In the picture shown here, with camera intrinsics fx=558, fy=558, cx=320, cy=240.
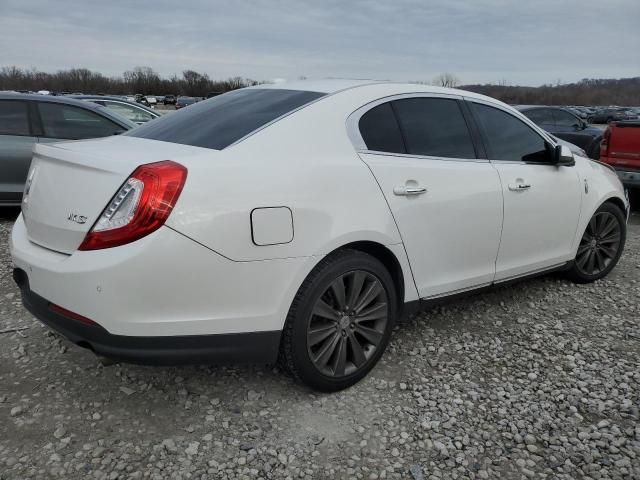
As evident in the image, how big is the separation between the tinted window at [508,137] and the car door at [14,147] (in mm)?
5046

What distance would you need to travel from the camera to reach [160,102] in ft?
183

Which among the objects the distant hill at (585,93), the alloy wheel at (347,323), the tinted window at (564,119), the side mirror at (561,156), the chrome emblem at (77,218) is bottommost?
the distant hill at (585,93)

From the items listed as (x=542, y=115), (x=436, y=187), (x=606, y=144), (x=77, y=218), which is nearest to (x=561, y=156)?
(x=436, y=187)

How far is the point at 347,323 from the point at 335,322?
8 centimetres

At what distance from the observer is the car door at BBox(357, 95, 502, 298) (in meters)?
2.98

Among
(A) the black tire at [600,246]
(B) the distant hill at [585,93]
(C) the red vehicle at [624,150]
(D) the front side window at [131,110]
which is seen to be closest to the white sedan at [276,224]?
(A) the black tire at [600,246]

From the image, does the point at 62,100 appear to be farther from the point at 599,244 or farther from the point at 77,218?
the point at 599,244

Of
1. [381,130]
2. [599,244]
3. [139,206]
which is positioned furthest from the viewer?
[599,244]

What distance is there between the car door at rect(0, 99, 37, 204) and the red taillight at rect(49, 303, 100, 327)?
4500mm

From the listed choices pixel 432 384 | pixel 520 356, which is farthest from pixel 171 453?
pixel 520 356

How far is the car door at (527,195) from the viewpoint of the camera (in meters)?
3.67

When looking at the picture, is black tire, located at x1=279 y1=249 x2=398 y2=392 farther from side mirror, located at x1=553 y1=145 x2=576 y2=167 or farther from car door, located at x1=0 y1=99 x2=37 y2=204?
car door, located at x1=0 y1=99 x2=37 y2=204

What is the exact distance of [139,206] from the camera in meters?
2.21

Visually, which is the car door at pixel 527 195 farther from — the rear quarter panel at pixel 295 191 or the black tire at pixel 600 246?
the rear quarter panel at pixel 295 191
